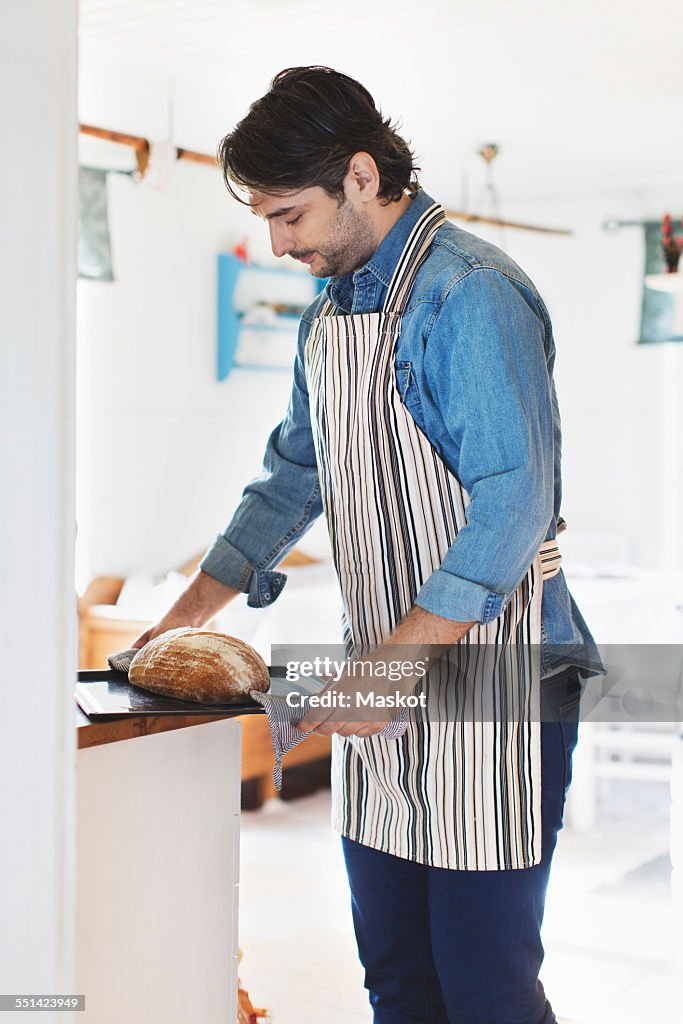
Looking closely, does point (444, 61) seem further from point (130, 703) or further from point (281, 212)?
point (130, 703)

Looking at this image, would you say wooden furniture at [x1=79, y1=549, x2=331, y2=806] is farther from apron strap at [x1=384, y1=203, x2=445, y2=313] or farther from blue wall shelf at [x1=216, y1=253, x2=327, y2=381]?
apron strap at [x1=384, y1=203, x2=445, y2=313]

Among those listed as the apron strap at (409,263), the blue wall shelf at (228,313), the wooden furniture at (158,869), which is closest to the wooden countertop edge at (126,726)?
the wooden furniture at (158,869)

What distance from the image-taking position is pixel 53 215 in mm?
908

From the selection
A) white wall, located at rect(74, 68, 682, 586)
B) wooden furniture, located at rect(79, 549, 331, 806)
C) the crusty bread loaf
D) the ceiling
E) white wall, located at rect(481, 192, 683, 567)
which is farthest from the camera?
white wall, located at rect(481, 192, 683, 567)

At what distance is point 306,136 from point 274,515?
1.80 feet

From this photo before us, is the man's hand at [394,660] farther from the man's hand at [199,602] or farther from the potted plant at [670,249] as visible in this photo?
the potted plant at [670,249]

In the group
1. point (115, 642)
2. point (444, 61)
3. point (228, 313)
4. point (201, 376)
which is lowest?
point (115, 642)

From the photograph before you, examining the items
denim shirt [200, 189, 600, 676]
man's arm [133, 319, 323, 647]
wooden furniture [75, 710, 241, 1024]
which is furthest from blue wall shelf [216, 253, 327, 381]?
wooden furniture [75, 710, 241, 1024]

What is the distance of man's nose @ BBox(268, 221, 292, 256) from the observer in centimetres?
144

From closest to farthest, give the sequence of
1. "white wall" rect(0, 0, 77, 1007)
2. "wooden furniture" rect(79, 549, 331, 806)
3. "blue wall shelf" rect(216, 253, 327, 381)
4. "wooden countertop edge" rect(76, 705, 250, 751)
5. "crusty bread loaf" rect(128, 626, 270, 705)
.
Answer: "white wall" rect(0, 0, 77, 1007), "wooden countertop edge" rect(76, 705, 250, 751), "crusty bread loaf" rect(128, 626, 270, 705), "wooden furniture" rect(79, 549, 331, 806), "blue wall shelf" rect(216, 253, 327, 381)

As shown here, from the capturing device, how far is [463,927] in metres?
1.38

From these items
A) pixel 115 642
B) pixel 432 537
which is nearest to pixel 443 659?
pixel 432 537

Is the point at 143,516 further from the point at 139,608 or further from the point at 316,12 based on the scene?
the point at 316,12

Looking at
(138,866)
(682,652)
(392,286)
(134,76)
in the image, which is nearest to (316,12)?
(134,76)
